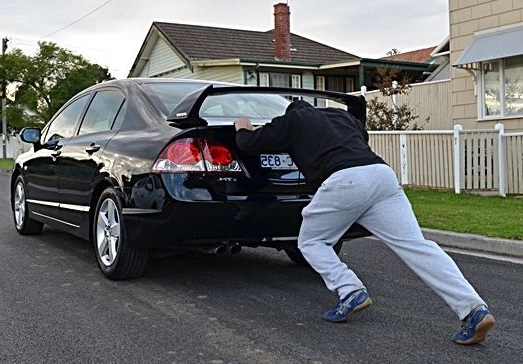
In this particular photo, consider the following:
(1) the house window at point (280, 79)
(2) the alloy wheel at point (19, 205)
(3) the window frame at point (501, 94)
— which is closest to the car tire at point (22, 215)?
(2) the alloy wheel at point (19, 205)

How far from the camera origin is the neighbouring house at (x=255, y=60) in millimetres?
26578

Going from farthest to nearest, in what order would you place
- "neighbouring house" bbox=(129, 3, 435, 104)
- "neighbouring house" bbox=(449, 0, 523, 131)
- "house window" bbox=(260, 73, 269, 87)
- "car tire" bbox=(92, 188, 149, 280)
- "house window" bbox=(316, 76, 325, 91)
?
"house window" bbox=(316, 76, 325, 91), "house window" bbox=(260, 73, 269, 87), "neighbouring house" bbox=(129, 3, 435, 104), "neighbouring house" bbox=(449, 0, 523, 131), "car tire" bbox=(92, 188, 149, 280)

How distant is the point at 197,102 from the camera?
4840 mm

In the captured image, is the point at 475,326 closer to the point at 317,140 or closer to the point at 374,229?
the point at 374,229

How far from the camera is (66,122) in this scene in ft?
23.2

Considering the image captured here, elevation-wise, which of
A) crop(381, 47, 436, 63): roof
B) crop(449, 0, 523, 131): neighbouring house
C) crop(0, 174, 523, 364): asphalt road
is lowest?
crop(0, 174, 523, 364): asphalt road

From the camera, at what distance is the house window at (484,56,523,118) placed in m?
14.1

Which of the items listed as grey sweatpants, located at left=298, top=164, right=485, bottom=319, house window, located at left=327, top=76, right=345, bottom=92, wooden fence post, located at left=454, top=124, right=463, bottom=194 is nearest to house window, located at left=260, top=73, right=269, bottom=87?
house window, located at left=327, top=76, right=345, bottom=92

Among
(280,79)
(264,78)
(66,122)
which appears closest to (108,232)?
(66,122)

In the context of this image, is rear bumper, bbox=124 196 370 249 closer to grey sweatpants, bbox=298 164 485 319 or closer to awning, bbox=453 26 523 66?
grey sweatpants, bbox=298 164 485 319

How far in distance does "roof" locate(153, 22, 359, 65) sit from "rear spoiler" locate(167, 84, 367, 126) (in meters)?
21.8

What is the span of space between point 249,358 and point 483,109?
12441 millimetres

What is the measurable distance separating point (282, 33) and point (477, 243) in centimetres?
2348

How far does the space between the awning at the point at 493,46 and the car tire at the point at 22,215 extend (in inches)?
387
